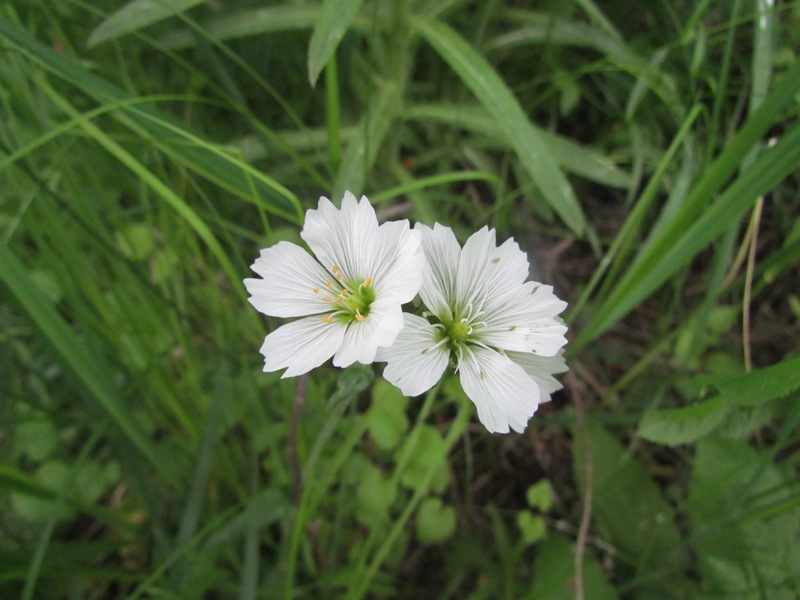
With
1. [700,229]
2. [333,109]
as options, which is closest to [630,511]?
[700,229]

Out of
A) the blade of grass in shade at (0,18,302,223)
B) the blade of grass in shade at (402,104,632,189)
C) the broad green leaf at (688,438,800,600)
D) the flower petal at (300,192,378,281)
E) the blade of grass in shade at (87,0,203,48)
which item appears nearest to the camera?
the flower petal at (300,192,378,281)

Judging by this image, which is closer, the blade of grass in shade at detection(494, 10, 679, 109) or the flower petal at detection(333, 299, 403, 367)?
the flower petal at detection(333, 299, 403, 367)

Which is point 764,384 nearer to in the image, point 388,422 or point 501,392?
point 501,392

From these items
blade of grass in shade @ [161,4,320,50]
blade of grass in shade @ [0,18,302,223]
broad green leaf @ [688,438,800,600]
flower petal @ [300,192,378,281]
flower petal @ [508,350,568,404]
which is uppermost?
blade of grass in shade @ [161,4,320,50]

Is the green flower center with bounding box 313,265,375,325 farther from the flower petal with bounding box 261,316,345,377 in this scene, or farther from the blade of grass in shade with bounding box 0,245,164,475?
the blade of grass in shade with bounding box 0,245,164,475

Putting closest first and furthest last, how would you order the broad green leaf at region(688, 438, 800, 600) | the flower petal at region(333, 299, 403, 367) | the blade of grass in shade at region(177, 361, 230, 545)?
the flower petal at region(333, 299, 403, 367) → the broad green leaf at region(688, 438, 800, 600) → the blade of grass in shade at region(177, 361, 230, 545)

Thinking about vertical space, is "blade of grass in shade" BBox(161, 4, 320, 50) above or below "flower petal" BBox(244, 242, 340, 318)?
above

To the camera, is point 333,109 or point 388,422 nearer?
point 333,109

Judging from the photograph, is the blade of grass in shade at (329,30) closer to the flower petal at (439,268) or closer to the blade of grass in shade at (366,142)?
the blade of grass in shade at (366,142)

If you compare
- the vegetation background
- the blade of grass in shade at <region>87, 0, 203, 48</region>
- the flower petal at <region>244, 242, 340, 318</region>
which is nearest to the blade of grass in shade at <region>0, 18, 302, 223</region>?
the vegetation background
